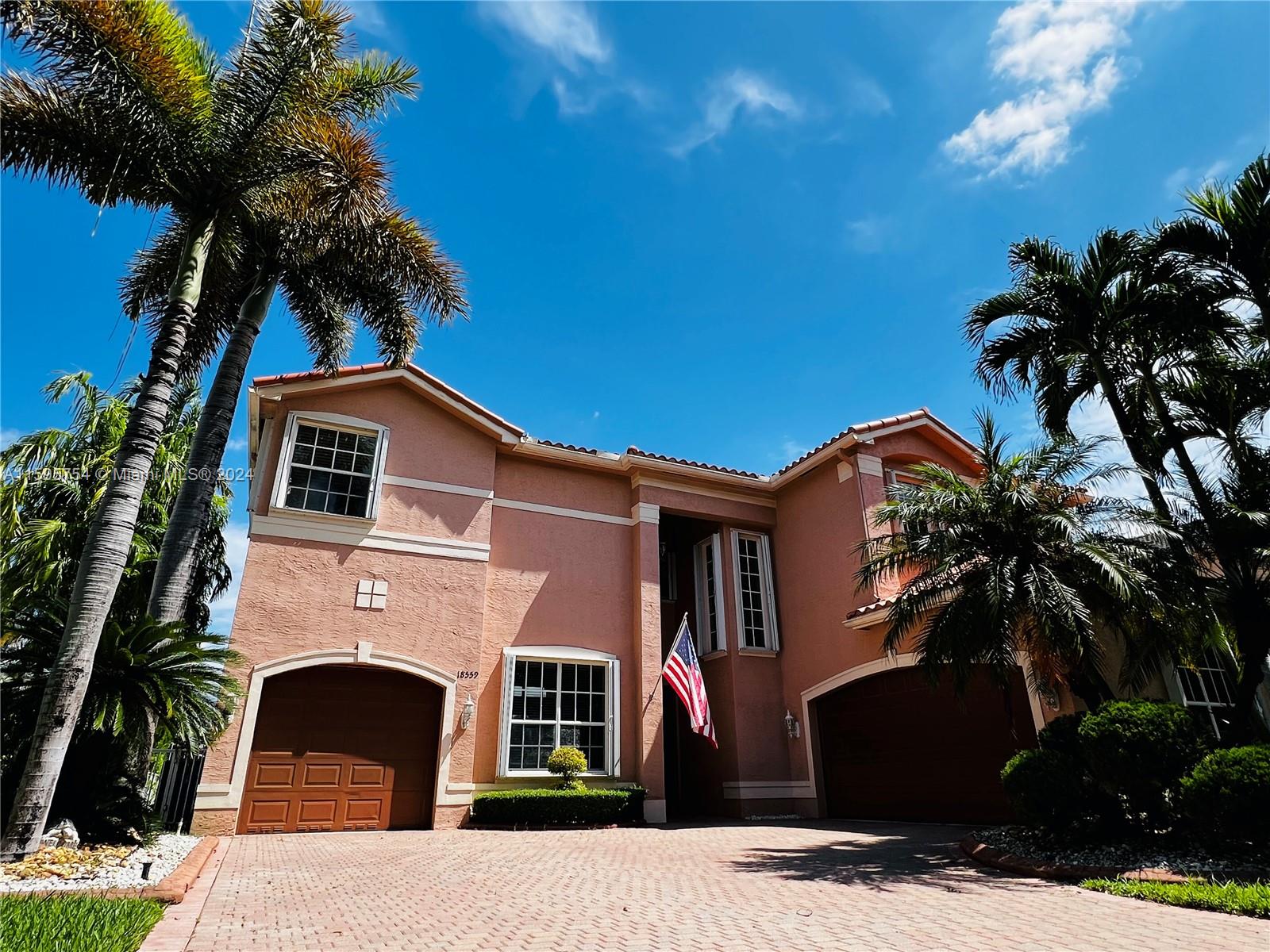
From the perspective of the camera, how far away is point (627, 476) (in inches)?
671

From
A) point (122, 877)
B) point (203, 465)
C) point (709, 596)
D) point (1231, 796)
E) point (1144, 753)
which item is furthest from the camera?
point (709, 596)

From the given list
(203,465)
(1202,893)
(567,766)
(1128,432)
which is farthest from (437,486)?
(1202,893)

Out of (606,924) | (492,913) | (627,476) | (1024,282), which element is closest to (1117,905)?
(606,924)

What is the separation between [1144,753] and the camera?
27.1ft

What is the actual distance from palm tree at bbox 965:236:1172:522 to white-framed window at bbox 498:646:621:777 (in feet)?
30.5

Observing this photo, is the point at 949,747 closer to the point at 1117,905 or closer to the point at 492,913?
the point at 1117,905

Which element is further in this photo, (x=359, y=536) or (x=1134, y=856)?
(x=359, y=536)

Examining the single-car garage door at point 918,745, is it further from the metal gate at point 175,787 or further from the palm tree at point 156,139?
the metal gate at point 175,787

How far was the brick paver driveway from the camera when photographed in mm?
5043

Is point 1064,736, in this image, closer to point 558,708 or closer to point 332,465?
point 558,708

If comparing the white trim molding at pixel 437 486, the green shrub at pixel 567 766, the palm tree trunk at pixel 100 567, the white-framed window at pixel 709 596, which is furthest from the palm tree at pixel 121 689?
the white-framed window at pixel 709 596

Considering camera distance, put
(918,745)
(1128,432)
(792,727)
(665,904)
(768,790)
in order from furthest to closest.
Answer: (792,727) < (768,790) < (918,745) < (1128,432) < (665,904)

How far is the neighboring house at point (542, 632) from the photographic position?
41.0ft

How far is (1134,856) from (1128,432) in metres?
6.05
